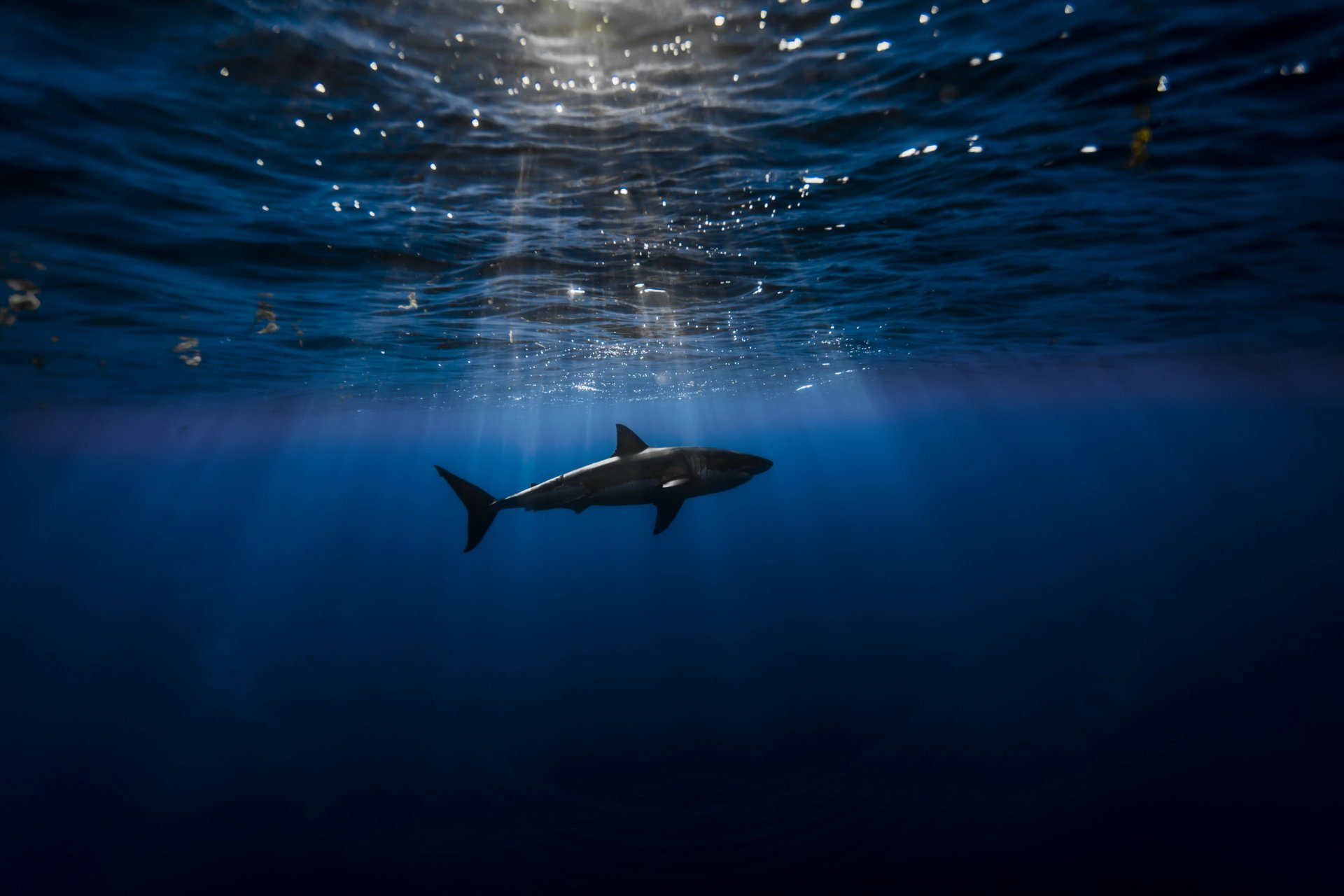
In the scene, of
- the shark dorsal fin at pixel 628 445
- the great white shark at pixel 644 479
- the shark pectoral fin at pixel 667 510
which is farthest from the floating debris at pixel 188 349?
the shark pectoral fin at pixel 667 510

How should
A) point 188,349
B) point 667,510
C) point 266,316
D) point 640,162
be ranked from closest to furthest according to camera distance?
point 640,162
point 667,510
point 266,316
point 188,349

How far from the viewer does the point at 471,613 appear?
36.8 metres

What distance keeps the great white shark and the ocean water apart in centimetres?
440

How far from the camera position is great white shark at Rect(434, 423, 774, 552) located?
943 centimetres

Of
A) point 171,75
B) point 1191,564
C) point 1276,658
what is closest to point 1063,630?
point 1276,658

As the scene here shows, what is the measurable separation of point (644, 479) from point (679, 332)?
12526 millimetres

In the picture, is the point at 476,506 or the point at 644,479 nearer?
the point at 644,479

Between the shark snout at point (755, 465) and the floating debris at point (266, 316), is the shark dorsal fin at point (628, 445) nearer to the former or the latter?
the shark snout at point (755, 465)

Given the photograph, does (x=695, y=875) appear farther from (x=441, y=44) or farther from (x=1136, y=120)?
(x=1136, y=120)

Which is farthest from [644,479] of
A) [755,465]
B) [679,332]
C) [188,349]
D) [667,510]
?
[188,349]

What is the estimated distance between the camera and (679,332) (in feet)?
69.5

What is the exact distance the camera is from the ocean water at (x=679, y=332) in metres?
6.31

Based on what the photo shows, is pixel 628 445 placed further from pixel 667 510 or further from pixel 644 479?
pixel 667 510

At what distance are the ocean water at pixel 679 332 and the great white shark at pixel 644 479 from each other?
14.4ft
